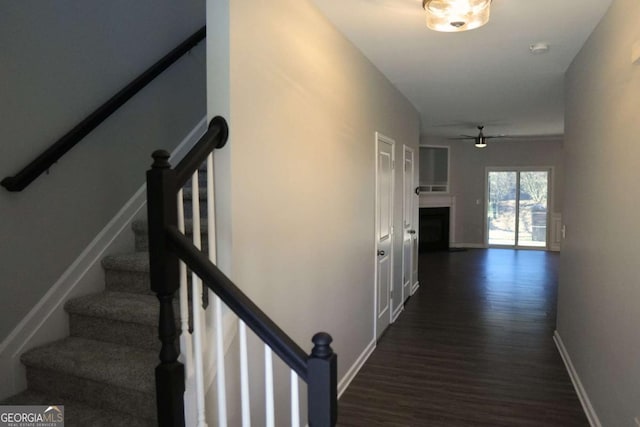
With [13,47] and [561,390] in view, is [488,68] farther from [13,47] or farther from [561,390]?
[13,47]

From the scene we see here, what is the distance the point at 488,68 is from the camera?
12.5 ft

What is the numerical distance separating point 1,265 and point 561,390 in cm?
367

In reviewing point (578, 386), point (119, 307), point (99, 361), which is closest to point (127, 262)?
point (119, 307)

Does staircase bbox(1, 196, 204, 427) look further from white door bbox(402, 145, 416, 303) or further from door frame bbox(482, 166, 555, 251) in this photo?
door frame bbox(482, 166, 555, 251)

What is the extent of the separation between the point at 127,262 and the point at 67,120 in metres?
0.86

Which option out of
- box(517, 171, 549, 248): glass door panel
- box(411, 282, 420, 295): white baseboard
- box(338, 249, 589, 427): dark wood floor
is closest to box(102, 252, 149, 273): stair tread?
box(338, 249, 589, 427): dark wood floor

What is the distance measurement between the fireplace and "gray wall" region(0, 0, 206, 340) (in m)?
7.78

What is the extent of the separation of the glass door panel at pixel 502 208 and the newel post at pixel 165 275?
10097 millimetres

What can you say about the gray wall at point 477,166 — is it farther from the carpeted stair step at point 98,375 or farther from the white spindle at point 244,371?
the white spindle at point 244,371

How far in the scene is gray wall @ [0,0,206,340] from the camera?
2045 mm

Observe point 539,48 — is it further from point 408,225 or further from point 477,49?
point 408,225

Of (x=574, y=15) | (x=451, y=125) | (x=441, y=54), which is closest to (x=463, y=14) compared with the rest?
(x=574, y=15)

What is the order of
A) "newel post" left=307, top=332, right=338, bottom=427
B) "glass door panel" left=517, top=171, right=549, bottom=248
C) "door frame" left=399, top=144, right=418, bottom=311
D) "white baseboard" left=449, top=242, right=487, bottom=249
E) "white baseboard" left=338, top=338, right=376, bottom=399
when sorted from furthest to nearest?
"white baseboard" left=449, top=242, right=487, bottom=249, "glass door panel" left=517, top=171, right=549, bottom=248, "door frame" left=399, top=144, right=418, bottom=311, "white baseboard" left=338, top=338, right=376, bottom=399, "newel post" left=307, top=332, right=338, bottom=427

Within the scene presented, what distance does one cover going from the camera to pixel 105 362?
192 cm
